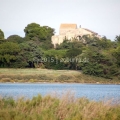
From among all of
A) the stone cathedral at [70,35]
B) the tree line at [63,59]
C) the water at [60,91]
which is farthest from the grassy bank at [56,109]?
the stone cathedral at [70,35]

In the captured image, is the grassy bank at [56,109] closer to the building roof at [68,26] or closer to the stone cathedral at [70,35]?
the stone cathedral at [70,35]

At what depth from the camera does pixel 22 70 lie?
62500 mm

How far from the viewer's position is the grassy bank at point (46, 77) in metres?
59.5

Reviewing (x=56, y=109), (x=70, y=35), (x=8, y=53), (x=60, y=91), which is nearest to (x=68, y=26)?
(x=70, y=35)

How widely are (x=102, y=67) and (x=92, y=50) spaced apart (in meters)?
5.48

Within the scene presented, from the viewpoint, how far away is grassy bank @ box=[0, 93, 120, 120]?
12953mm

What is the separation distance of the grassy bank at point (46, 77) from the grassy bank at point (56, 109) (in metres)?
44.5

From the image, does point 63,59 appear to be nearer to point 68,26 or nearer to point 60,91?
point 68,26

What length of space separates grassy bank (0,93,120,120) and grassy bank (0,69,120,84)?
146ft

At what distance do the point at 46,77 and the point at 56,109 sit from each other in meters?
46.1

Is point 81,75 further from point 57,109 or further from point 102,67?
point 57,109

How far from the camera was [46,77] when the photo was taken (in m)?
59.8

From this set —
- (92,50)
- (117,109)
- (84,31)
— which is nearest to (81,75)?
(92,50)

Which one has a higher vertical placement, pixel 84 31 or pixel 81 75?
pixel 84 31
